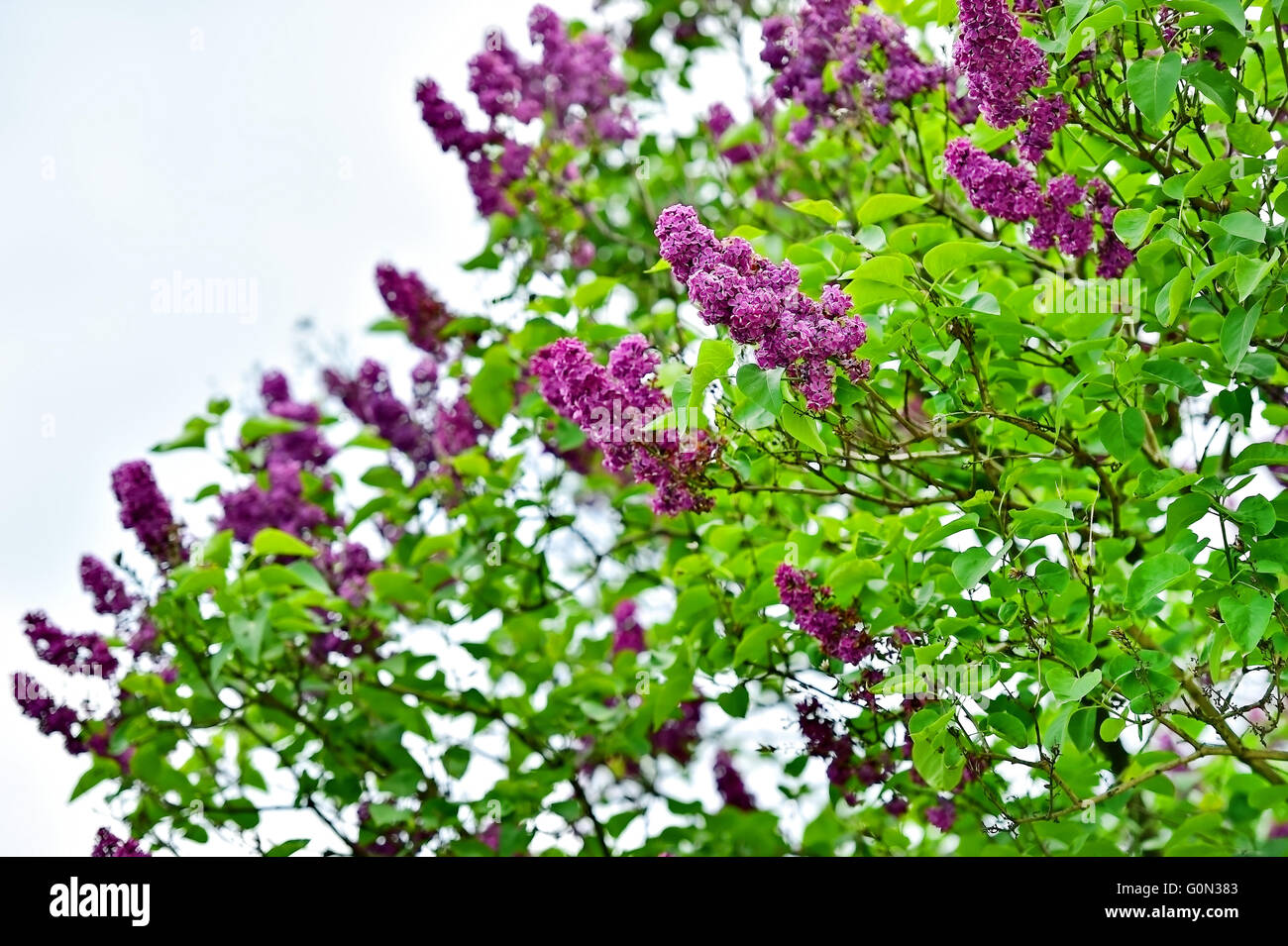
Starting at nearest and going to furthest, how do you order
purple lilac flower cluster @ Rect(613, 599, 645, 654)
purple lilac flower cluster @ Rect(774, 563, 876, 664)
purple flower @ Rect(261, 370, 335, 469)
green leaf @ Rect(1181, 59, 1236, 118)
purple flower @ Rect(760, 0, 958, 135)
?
green leaf @ Rect(1181, 59, 1236, 118) < purple lilac flower cluster @ Rect(774, 563, 876, 664) < purple flower @ Rect(760, 0, 958, 135) < purple flower @ Rect(261, 370, 335, 469) < purple lilac flower cluster @ Rect(613, 599, 645, 654)

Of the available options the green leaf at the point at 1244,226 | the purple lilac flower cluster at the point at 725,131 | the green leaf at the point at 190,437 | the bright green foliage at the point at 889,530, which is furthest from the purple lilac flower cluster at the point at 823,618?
the purple lilac flower cluster at the point at 725,131

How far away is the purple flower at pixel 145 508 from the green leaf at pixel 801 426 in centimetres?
171

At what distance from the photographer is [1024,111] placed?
83.6 inches

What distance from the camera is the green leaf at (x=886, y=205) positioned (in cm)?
218

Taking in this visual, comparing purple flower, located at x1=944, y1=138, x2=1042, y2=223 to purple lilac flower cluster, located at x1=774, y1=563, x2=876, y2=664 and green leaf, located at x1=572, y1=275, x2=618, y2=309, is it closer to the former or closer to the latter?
purple lilac flower cluster, located at x1=774, y1=563, x2=876, y2=664

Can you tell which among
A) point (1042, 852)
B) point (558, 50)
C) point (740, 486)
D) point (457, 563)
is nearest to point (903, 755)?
point (1042, 852)

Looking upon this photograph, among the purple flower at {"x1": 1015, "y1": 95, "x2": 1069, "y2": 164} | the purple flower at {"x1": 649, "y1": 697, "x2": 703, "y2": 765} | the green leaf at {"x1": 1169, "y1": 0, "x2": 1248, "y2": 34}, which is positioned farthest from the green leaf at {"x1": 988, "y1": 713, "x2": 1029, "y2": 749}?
the purple flower at {"x1": 649, "y1": 697, "x2": 703, "y2": 765}

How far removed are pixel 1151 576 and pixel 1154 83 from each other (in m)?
0.73

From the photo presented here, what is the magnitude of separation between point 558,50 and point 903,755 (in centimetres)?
217

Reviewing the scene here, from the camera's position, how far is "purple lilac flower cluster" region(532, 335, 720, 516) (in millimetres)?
2191

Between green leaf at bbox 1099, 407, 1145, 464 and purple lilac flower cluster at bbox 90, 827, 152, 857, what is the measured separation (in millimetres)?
2020

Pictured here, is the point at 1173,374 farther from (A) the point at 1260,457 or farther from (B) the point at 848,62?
(B) the point at 848,62

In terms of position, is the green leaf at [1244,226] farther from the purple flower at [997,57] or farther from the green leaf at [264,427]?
the green leaf at [264,427]

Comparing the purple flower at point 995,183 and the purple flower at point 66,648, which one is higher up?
the purple flower at point 995,183
